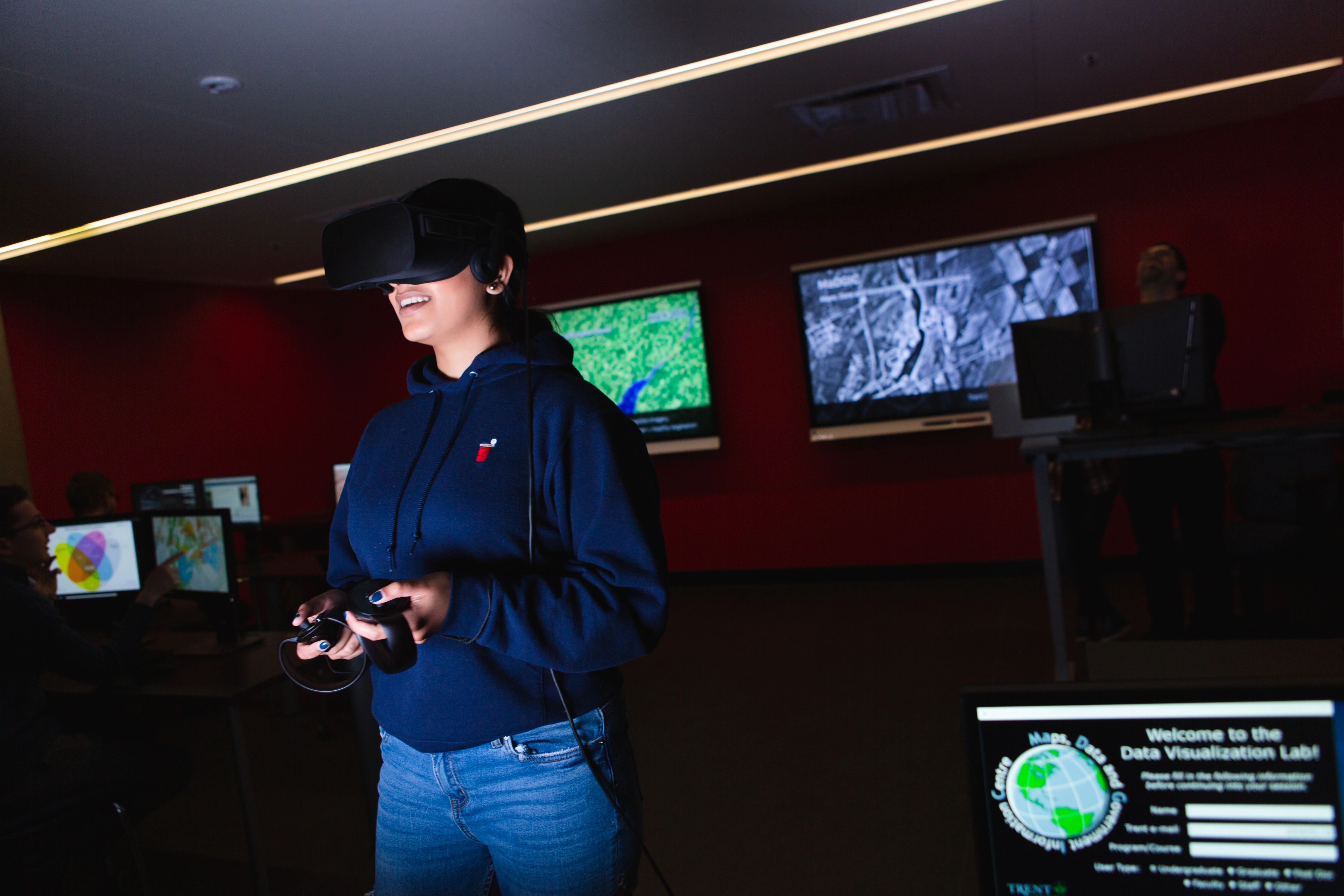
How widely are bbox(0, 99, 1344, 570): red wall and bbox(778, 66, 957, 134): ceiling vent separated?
1579mm

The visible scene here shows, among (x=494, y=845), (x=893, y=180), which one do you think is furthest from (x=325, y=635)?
(x=893, y=180)

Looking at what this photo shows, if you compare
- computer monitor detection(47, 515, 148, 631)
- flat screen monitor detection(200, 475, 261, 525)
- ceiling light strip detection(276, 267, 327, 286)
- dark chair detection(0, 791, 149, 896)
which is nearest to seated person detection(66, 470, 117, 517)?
computer monitor detection(47, 515, 148, 631)

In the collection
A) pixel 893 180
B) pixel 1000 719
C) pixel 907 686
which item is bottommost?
pixel 907 686

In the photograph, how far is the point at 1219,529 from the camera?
134 inches

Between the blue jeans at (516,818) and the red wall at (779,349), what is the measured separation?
4.78 m

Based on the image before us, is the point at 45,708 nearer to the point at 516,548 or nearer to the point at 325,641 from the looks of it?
the point at 325,641

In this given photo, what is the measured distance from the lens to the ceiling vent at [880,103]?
3514 millimetres

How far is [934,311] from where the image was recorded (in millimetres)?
5266

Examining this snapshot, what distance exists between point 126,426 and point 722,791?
4.55 metres

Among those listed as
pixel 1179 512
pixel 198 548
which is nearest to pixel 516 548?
pixel 198 548

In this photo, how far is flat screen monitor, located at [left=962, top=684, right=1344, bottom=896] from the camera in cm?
59

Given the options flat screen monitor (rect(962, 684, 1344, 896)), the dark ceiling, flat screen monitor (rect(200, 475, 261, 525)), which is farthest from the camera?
flat screen monitor (rect(200, 475, 261, 525))

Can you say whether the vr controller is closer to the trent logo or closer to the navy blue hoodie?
the navy blue hoodie

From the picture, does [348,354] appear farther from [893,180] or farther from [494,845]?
[494,845]
